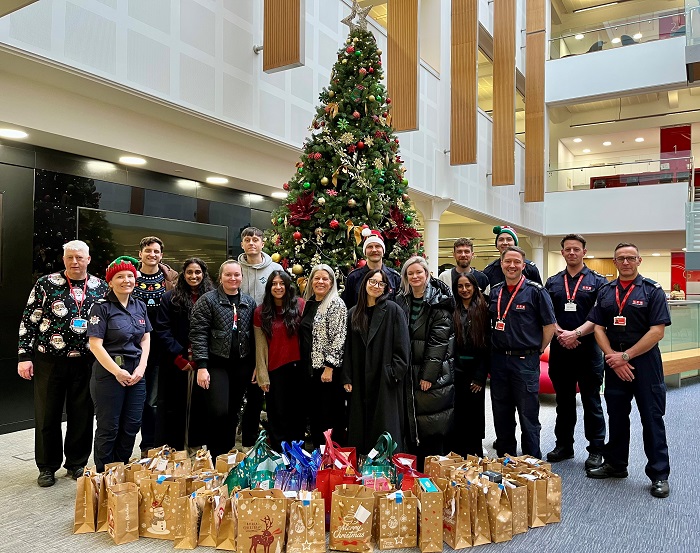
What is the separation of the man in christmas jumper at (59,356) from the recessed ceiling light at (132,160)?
8.58ft

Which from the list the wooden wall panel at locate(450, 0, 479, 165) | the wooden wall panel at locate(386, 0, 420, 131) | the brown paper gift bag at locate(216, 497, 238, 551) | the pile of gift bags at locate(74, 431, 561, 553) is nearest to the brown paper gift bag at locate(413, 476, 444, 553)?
the pile of gift bags at locate(74, 431, 561, 553)

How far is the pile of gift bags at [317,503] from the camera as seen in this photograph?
2.93m

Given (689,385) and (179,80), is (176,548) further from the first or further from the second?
(689,385)

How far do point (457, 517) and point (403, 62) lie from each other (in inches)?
292

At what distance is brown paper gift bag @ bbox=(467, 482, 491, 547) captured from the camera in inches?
122

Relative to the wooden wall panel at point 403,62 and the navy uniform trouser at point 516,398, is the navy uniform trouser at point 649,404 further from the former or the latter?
the wooden wall panel at point 403,62

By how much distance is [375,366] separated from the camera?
3.96 m

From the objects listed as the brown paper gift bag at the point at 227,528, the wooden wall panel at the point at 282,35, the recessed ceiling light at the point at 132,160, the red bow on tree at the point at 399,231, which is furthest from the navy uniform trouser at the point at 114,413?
the wooden wall panel at the point at 282,35

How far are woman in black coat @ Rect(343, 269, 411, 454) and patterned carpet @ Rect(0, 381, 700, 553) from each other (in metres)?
1.07

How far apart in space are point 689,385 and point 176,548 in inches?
333

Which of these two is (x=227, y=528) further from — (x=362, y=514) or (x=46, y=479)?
(x=46, y=479)

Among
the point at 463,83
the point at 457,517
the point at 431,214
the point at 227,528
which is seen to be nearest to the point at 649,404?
the point at 457,517

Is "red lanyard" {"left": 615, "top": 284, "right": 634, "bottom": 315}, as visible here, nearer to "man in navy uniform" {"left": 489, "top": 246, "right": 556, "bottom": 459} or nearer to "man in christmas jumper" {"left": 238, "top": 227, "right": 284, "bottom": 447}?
"man in navy uniform" {"left": 489, "top": 246, "right": 556, "bottom": 459}

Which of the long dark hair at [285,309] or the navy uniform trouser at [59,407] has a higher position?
the long dark hair at [285,309]
